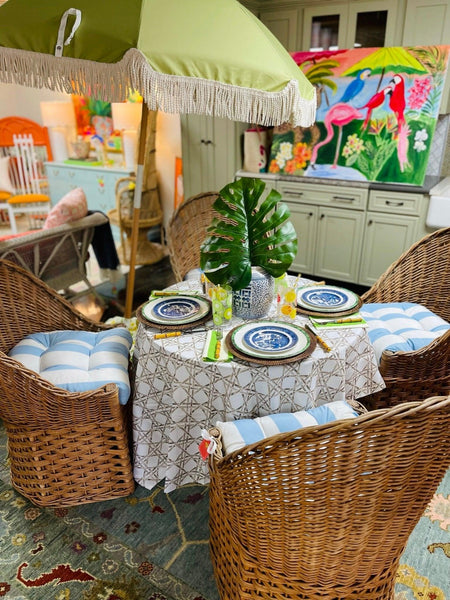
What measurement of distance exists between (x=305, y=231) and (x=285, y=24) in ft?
5.70

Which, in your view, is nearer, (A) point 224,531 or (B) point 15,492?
(A) point 224,531

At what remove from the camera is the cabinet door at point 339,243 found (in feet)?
12.3

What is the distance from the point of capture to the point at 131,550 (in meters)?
1.72

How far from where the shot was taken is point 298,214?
3990 millimetres

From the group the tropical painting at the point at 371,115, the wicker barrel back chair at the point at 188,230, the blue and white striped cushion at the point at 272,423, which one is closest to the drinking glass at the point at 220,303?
the blue and white striped cushion at the point at 272,423

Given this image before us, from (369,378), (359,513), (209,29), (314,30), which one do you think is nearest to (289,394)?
(369,378)

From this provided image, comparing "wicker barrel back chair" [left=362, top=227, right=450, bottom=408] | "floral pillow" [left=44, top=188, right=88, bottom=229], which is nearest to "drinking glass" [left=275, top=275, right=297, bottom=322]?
"wicker barrel back chair" [left=362, top=227, right=450, bottom=408]

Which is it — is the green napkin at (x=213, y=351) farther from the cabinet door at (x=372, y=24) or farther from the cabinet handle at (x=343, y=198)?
the cabinet door at (x=372, y=24)

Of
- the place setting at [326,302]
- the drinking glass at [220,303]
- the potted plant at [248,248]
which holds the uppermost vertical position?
the potted plant at [248,248]

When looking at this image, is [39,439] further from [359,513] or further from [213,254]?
[359,513]

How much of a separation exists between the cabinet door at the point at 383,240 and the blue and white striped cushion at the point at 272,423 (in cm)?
235

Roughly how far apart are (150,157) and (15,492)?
3.44 m

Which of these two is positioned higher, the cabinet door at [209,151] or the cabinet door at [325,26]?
the cabinet door at [325,26]

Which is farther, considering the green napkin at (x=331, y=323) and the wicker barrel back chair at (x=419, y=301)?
the wicker barrel back chair at (x=419, y=301)
